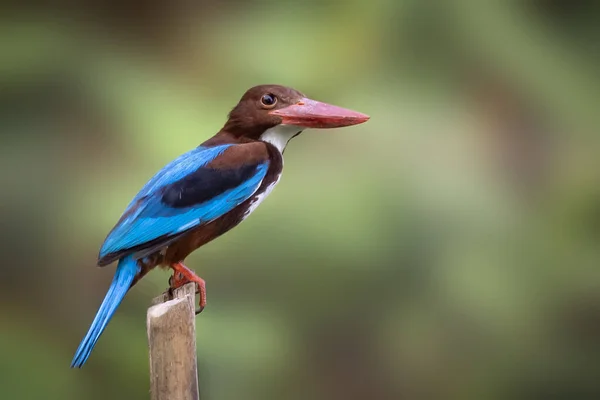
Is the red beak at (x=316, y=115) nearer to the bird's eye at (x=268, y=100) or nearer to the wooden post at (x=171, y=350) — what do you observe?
the bird's eye at (x=268, y=100)

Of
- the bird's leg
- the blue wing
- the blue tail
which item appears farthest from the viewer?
the bird's leg

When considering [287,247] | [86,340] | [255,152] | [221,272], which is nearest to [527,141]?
[287,247]

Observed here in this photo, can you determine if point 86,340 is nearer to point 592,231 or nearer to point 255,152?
point 255,152

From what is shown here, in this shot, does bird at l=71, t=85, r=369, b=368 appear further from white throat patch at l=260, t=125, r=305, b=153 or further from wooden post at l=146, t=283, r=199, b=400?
wooden post at l=146, t=283, r=199, b=400

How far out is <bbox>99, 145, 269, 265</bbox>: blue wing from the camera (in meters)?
1.98

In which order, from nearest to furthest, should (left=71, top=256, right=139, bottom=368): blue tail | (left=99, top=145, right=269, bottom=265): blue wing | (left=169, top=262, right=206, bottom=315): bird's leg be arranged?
(left=71, top=256, right=139, bottom=368): blue tail
(left=99, top=145, right=269, bottom=265): blue wing
(left=169, top=262, right=206, bottom=315): bird's leg

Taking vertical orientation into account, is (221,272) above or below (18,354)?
above

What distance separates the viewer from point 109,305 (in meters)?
1.88

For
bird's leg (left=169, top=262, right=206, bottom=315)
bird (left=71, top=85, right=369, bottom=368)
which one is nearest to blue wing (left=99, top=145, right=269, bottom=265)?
bird (left=71, top=85, right=369, bottom=368)

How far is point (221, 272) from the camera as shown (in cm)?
345

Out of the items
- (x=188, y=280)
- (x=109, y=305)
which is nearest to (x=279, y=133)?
(x=188, y=280)

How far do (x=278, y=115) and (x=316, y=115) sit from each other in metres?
0.09

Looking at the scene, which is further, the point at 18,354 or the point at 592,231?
the point at 592,231

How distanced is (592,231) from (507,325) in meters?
0.56
